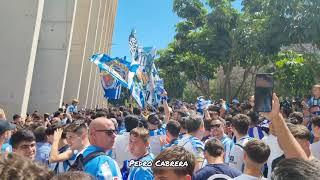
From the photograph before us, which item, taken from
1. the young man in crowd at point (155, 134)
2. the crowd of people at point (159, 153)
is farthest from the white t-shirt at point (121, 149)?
the young man in crowd at point (155, 134)

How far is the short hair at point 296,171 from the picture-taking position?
2.41m

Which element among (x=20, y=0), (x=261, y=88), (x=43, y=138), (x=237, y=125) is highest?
(x=20, y=0)

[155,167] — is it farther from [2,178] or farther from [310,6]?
[310,6]

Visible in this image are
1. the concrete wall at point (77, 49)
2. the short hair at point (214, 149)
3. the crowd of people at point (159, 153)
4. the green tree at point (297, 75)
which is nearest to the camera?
the crowd of people at point (159, 153)

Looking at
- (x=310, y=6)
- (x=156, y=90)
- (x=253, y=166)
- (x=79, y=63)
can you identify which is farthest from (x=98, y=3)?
(x=253, y=166)

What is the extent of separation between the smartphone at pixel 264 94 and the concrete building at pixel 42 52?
1447 centimetres

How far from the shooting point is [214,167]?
504 centimetres

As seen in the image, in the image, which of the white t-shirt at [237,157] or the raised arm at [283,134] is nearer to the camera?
the raised arm at [283,134]

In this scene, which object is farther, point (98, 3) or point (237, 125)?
point (98, 3)

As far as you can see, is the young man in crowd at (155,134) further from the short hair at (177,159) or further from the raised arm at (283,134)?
the raised arm at (283,134)

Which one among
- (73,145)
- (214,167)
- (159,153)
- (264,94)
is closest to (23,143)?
(73,145)

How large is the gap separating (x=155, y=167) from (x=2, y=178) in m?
1.54

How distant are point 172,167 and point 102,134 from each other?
132 centimetres

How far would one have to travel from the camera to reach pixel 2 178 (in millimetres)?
2271
